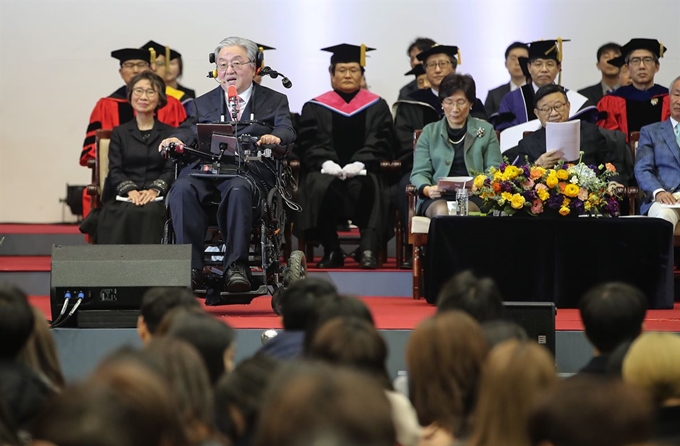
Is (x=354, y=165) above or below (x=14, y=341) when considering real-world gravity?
above

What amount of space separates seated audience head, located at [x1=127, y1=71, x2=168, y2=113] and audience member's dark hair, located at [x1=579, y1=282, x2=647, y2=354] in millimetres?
4054

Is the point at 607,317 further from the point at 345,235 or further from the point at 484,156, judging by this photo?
the point at 345,235

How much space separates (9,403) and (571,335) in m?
2.80

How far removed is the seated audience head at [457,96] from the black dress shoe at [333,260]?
3.60 ft

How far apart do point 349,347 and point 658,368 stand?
2.27 ft

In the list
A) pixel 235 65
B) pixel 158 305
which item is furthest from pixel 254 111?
pixel 158 305

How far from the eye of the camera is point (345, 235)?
814 centimetres

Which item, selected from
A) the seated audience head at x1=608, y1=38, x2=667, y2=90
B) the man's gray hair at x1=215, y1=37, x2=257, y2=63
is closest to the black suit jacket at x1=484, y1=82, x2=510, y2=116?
the seated audience head at x1=608, y1=38, x2=667, y2=90

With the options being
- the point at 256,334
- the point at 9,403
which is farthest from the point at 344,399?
the point at 256,334

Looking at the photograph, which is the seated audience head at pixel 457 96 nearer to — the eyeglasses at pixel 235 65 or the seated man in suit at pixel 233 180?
the seated man in suit at pixel 233 180

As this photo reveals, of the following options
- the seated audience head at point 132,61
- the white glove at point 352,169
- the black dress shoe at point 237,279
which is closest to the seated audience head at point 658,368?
the black dress shoe at point 237,279

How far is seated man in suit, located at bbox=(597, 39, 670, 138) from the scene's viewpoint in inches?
305

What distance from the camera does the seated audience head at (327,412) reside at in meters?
1.59

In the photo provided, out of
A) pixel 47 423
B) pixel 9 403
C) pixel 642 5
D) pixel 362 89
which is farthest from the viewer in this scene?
pixel 642 5
